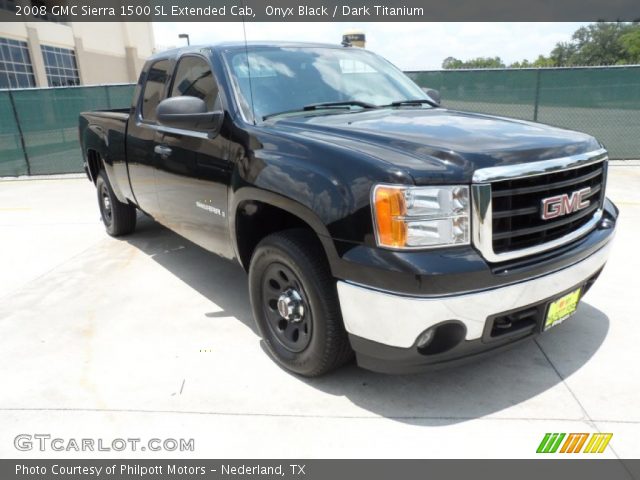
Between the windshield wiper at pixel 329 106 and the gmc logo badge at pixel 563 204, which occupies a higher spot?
the windshield wiper at pixel 329 106

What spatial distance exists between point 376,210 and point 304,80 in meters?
1.64

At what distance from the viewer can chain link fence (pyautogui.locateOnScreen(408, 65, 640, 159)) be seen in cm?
970

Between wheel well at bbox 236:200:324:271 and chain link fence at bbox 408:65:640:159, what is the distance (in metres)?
7.71

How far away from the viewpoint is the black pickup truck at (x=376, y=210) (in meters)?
2.31

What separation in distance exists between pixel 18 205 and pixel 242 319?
6191 mm

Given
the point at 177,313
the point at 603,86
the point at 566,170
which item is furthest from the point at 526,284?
the point at 603,86

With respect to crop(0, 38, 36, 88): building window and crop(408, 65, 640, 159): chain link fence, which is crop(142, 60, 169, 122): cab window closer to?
crop(408, 65, 640, 159): chain link fence

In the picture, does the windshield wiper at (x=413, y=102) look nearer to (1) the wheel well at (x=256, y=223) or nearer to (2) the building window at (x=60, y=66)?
(1) the wheel well at (x=256, y=223)

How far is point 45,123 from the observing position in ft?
36.8

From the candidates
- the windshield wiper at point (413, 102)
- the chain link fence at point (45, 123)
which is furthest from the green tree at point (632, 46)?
the windshield wiper at point (413, 102)

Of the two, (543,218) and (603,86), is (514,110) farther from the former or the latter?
(543,218)

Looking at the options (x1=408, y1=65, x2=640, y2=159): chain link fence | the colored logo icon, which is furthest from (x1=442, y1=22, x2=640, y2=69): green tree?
the colored logo icon

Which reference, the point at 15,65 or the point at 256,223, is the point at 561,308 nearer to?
the point at 256,223

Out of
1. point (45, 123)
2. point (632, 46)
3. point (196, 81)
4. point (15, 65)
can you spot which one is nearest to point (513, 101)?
point (196, 81)
